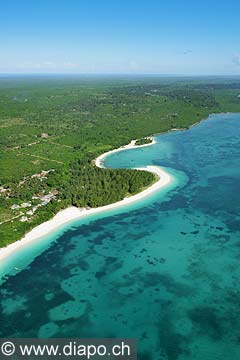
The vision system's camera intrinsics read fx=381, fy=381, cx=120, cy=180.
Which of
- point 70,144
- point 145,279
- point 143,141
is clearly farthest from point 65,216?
point 143,141

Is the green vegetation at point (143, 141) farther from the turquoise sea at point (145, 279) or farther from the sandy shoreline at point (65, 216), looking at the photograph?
the turquoise sea at point (145, 279)

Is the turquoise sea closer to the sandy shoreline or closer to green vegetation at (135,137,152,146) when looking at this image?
the sandy shoreline

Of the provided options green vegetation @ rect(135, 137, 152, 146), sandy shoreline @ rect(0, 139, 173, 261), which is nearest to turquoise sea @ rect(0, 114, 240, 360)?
sandy shoreline @ rect(0, 139, 173, 261)

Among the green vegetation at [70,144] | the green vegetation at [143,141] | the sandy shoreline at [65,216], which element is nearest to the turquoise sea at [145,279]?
the sandy shoreline at [65,216]

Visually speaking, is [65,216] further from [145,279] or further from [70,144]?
[70,144]

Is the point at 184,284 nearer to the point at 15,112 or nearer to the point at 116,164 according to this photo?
the point at 116,164

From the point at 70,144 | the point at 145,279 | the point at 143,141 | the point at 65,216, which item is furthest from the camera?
A: the point at 143,141
